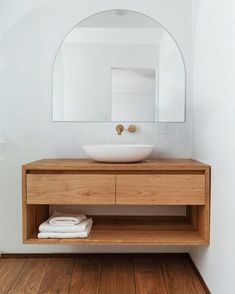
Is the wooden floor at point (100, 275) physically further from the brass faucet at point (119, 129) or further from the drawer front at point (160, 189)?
the brass faucet at point (119, 129)

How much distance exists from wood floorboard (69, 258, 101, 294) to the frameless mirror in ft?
3.54

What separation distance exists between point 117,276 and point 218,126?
1.21 m

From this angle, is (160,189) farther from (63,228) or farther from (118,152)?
(63,228)

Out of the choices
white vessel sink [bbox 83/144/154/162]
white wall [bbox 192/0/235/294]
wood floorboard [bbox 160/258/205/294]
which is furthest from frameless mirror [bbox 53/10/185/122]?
wood floorboard [bbox 160/258/205/294]

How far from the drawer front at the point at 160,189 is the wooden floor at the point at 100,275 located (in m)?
0.55

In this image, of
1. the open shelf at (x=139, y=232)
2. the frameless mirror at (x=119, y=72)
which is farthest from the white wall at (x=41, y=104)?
the open shelf at (x=139, y=232)

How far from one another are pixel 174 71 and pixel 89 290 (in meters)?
1.67

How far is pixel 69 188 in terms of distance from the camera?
2051 mm

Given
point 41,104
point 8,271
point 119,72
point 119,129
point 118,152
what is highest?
point 119,72

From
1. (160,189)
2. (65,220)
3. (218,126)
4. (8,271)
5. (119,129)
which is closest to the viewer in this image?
(218,126)

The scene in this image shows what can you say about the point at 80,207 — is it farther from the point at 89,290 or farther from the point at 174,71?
the point at 174,71

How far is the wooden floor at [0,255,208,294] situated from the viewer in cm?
207

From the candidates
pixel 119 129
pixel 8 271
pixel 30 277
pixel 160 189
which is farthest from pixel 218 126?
pixel 8 271

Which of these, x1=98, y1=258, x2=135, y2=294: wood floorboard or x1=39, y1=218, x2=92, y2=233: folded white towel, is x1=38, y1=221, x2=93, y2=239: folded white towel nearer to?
x1=39, y1=218, x2=92, y2=233: folded white towel
